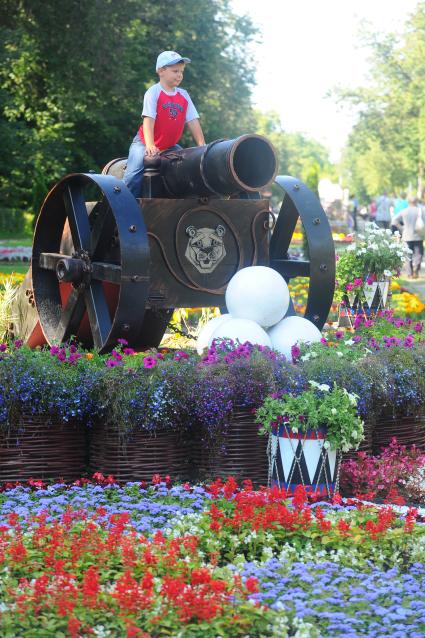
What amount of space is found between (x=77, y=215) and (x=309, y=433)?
281 centimetres

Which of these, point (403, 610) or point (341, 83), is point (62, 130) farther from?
point (403, 610)

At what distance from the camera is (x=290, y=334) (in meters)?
7.04

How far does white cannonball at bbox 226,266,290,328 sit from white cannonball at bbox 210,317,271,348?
6.0 inches

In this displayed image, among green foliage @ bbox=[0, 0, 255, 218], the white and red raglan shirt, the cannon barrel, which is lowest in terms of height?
the cannon barrel

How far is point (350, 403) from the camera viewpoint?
5.85 metres

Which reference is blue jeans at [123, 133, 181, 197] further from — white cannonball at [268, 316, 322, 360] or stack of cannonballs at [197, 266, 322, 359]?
white cannonball at [268, 316, 322, 360]

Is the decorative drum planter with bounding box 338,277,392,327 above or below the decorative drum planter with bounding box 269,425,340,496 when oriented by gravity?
above

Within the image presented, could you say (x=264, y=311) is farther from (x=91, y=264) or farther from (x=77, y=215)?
(x=77, y=215)

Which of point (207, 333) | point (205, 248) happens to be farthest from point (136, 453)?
point (205, 248)

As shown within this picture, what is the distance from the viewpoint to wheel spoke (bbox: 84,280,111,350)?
23.6 ft

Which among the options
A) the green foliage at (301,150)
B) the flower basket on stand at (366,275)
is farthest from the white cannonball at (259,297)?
the green foliage at (301,150)

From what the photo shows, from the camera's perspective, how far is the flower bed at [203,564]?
3.86m

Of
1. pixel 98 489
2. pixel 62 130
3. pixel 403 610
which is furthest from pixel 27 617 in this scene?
pixel 62 130

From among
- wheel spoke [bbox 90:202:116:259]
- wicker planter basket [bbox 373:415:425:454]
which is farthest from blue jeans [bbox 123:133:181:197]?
wicker planter basket [bbox 373:415:425:454]
